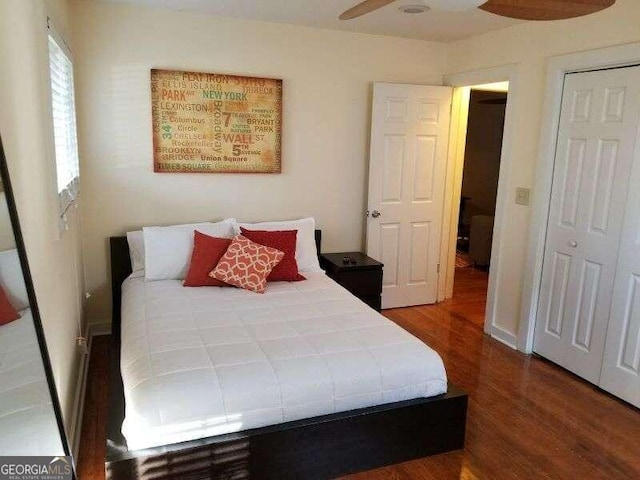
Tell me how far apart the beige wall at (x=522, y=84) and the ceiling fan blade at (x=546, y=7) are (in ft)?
4.52

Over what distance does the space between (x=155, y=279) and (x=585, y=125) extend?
2948 millimetres

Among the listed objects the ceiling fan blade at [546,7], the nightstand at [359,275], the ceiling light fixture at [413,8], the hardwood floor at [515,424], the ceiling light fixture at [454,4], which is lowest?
the hardwood floor at [515,424]

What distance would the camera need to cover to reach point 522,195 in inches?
139

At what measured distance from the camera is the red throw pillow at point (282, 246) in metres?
3.33

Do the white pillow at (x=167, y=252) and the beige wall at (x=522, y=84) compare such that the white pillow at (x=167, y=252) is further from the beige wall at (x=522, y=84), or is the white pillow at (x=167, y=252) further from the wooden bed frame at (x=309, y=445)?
the beige wall at (x=522, y=84)

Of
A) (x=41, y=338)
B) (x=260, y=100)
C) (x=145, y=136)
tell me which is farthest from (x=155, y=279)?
(x=41, y=338)

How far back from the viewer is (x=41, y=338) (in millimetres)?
1473

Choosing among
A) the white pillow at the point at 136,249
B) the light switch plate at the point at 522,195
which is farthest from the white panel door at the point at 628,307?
the white pillow at the point at 136,249

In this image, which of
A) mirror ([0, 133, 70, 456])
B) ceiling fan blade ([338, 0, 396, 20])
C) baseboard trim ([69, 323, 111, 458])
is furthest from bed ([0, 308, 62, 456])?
ceiling fan blade ([338, 0, 396, 20])

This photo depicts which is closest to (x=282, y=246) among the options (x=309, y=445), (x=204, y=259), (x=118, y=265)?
(x=204, y=259)

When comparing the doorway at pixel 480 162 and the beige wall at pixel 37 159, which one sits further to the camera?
the doorway at pixel 480 162

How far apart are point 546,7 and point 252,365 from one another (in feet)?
5.85

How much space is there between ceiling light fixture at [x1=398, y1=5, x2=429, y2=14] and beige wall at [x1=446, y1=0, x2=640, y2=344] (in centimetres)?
80

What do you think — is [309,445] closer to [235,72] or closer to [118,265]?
[118,265]
